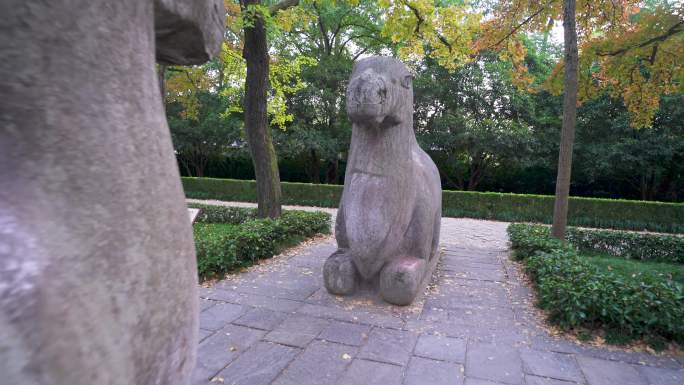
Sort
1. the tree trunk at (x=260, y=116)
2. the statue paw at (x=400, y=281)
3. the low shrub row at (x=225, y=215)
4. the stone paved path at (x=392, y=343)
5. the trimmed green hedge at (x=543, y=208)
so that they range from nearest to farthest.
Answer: the stone paved path at (x=392, y=343), the statue paw at (x=400, y=281), the tree trunk at (x=260, y=116), the low shrub row at (x=225, y=215), the trimmed green hedge at (x=543, y=208)

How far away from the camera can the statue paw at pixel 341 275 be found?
170 inches

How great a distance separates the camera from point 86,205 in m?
0.63

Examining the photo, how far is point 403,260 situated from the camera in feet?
14.0

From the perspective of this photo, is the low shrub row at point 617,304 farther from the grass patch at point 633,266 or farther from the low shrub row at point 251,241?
the low shrub row at point 251,241

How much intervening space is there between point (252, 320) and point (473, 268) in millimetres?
3603

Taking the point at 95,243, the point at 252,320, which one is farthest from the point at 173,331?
the point at 252,320

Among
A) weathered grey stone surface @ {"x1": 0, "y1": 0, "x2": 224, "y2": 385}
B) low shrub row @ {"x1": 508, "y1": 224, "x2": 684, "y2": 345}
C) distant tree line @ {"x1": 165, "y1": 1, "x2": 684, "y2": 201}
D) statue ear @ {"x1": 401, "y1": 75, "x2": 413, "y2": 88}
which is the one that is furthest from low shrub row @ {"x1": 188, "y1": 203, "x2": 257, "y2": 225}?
weathered grey stone surface @ {"x1": 0, "y1": 0, "x2": 224, "y2": 385}

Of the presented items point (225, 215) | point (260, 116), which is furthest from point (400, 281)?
point (225, 215)

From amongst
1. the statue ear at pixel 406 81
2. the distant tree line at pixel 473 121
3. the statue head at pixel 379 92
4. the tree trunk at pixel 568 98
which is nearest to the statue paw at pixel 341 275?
the statue head at pixel 379 92

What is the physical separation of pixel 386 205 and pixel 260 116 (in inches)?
209

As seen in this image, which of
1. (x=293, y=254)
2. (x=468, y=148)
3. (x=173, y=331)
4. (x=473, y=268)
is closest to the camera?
(x=173, y=331)

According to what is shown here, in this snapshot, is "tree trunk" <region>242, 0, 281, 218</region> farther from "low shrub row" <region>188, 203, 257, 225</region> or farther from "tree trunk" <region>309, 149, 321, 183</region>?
"tree trunk" <region>309, 149, 321, 183</region>

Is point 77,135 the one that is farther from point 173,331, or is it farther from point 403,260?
point 403,260

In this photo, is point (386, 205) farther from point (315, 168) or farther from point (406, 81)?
point (315, 168)
